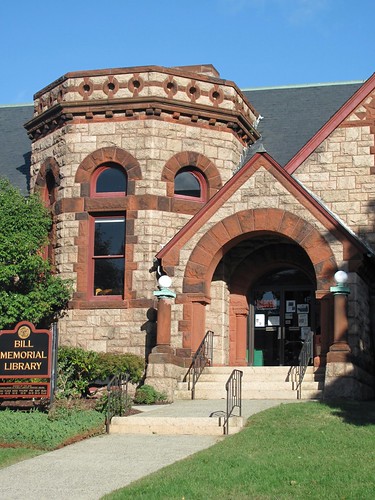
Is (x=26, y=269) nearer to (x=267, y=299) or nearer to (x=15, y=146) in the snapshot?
(x=267, y=299)

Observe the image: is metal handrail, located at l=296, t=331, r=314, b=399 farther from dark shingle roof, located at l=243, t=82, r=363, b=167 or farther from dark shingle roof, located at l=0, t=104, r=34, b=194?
dark shingle roof, located at l=0, t=104, r=34, b=194

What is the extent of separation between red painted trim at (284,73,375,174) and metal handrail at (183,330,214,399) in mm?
4644

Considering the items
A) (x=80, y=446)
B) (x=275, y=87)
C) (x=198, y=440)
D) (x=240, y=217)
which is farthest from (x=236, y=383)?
(x=275, y=87)

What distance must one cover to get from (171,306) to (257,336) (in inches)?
142

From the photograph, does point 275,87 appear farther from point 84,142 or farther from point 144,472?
point 144,472

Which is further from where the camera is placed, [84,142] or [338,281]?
[84,142]

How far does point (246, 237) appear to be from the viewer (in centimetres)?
2116

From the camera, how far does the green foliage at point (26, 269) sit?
70.0ft

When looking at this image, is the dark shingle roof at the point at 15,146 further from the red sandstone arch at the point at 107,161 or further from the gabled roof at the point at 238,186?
the gabled roof at the point at 238,186

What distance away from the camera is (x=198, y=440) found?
14.2 metres

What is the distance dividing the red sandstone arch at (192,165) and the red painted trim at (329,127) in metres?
1.93

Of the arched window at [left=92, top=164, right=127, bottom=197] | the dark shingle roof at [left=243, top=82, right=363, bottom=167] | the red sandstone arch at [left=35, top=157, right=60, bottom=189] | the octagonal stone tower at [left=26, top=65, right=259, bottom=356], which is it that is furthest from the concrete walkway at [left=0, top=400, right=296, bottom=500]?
the dark shingle roof at [left=243, top=82, right=363, bottom=167]

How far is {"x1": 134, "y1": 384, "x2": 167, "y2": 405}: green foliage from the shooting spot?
18.5 metres

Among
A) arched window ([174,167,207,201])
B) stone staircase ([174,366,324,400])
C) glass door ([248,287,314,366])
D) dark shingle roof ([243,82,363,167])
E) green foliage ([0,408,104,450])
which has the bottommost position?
green foliage ([0,408,104,450])
